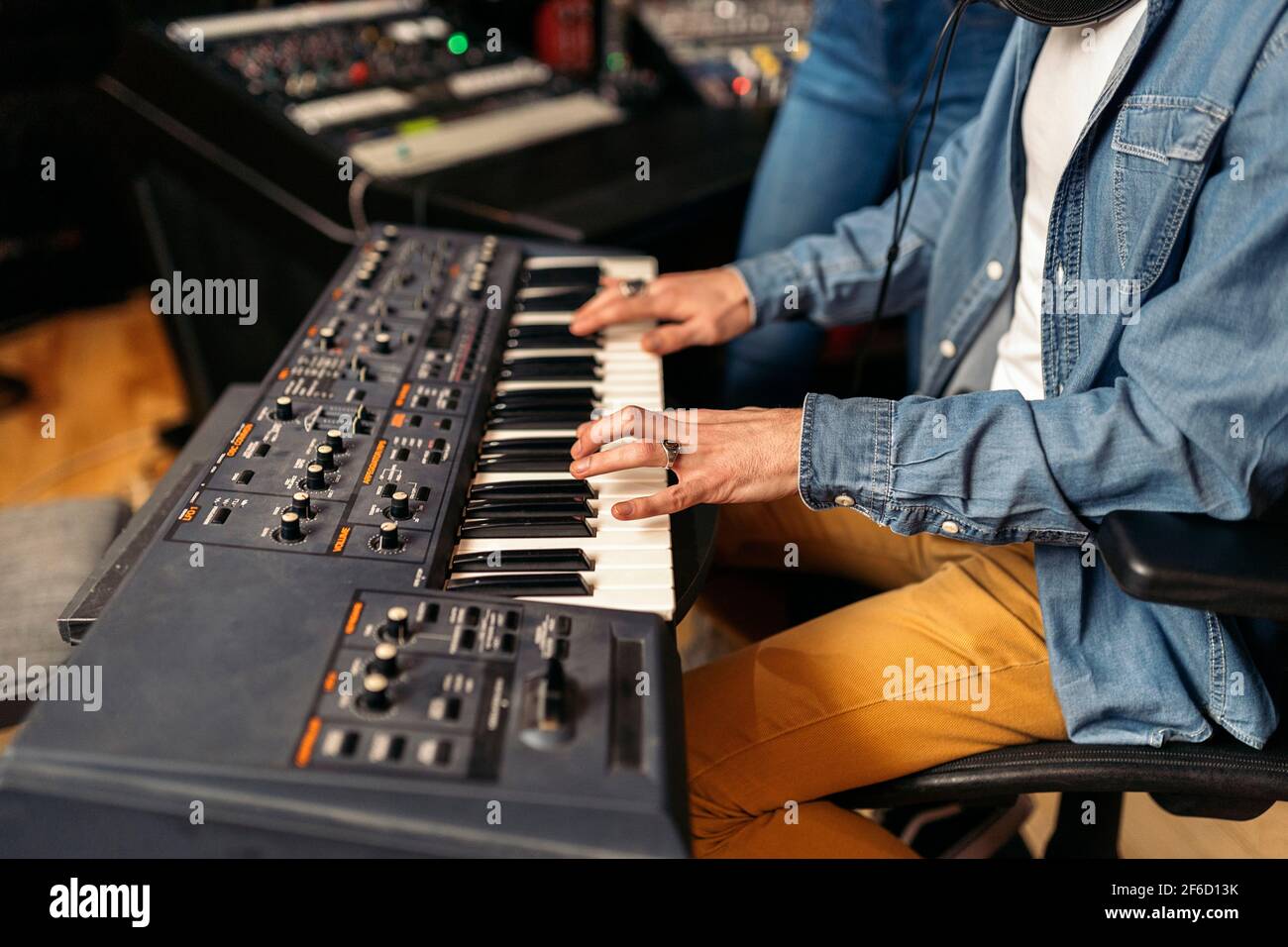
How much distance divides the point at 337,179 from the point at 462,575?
113 cm

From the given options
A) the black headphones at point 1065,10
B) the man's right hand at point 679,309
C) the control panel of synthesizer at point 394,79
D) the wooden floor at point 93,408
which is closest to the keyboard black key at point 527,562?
the man's right hand at point 679,309

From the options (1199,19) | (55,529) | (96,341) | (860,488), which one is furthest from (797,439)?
(96,341)

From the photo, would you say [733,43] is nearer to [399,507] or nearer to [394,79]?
[394,79]

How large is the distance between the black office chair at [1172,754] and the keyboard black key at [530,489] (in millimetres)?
445

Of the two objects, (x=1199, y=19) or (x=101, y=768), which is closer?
(x=101, y=768)

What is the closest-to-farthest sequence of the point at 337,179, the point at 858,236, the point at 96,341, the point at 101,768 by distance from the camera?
the point at 101,768 → the point at 858,236 → the point at 337,179 → the point at 96,341

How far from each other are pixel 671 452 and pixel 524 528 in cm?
17

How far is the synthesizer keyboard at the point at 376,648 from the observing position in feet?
2.34

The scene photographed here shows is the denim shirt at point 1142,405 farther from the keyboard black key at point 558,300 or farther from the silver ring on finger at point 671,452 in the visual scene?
the keyboard black key at point 558,300

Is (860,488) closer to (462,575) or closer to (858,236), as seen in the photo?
(462,575)

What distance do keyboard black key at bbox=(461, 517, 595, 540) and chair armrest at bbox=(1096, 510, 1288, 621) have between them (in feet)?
1.63

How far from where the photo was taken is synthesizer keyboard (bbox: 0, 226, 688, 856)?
28.1 inches

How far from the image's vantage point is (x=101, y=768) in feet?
2.34

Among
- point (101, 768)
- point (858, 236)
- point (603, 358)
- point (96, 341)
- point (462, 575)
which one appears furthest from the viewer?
point (96, 341)
